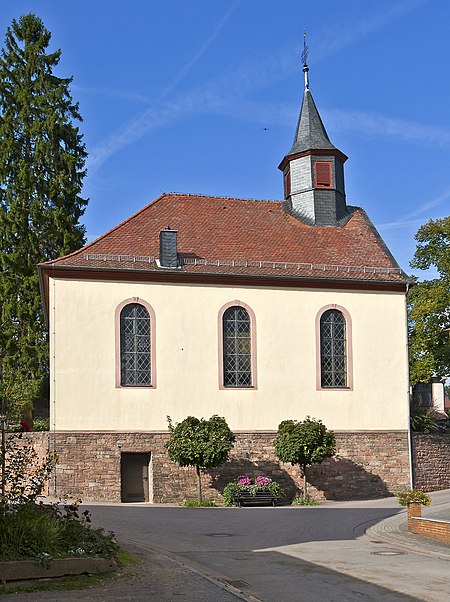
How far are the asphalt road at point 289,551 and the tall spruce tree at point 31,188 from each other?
15.5m

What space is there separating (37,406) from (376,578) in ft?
97.6

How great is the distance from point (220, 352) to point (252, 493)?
472cm

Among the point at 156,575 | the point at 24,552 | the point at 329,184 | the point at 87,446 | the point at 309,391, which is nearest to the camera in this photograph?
the point at 24,552

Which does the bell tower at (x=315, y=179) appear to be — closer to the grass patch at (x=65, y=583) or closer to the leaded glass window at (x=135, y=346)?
the leaded glass window at (x=135, y=346)

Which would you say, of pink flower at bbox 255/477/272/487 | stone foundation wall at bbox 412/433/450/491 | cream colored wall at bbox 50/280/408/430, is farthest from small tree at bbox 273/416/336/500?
stone foundation wall at bbox 412/433/450/491

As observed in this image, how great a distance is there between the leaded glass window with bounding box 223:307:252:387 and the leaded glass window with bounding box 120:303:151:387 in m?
2.59

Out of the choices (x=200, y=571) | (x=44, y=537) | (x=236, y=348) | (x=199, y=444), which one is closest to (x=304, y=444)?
(x=199, y=444)

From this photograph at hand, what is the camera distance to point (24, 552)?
400 inches

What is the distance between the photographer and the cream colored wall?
26.1m

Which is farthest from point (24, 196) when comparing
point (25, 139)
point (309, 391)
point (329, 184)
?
point (309, 391)

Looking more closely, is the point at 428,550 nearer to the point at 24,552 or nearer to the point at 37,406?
the point at 24,552

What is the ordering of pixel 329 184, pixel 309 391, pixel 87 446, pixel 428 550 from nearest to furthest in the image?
1. pixel 428 550
2. pixel 87 446
3. pixel 309 391
4. pixel 329 184

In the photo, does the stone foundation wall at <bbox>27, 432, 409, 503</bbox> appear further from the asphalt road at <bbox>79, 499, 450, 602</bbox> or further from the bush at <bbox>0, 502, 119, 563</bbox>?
the bush at <bbox>0, 502, 119, 563</bbox>

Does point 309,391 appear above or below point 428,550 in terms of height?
above
